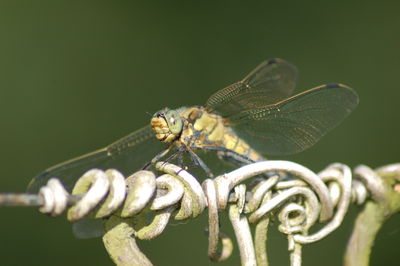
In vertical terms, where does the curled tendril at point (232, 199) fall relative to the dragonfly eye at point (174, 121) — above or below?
below

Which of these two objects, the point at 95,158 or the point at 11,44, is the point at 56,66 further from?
the point at 95,158

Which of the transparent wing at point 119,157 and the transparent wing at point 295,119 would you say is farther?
the transparent wing at point 295,119

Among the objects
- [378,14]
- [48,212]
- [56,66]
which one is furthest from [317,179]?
[378,14]

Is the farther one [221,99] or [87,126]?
[87,126]

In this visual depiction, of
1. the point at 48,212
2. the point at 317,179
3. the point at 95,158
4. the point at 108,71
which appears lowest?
the point at 317,179

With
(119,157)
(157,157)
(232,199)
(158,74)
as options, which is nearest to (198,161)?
(157,157)

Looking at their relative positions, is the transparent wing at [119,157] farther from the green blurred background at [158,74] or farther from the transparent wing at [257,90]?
the green blurred background at [158,74]

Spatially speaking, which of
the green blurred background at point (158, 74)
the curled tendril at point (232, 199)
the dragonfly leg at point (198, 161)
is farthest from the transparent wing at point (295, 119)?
the green blurred background at point (158, 74)

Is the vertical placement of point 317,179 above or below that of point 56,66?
below
